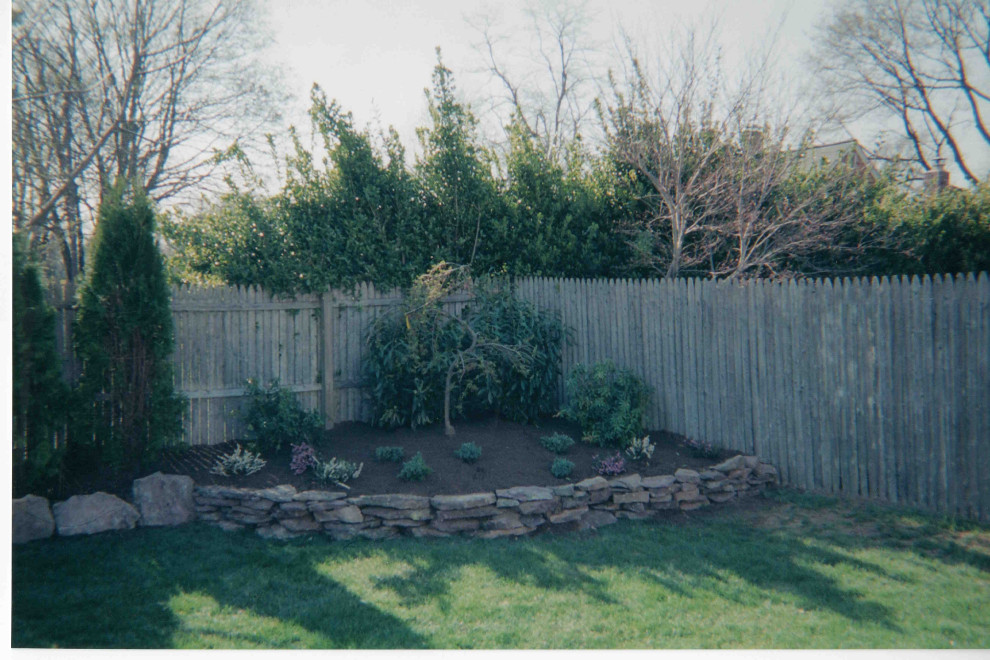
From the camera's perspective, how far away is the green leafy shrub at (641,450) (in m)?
6.04

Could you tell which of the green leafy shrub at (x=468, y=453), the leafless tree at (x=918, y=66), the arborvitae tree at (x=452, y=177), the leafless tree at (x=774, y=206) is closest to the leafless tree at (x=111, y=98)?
the arborvitae tree at (x=452, y=177)

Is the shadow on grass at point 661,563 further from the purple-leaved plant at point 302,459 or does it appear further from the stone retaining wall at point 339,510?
the purple-leaved plant at point 302,459

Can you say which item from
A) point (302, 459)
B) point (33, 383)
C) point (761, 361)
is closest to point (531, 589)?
point (302, 459)

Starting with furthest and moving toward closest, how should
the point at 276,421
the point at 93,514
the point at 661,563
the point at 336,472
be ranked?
the point at 276,421
the point at 336,472
the point at 93,514
the point at 661,563

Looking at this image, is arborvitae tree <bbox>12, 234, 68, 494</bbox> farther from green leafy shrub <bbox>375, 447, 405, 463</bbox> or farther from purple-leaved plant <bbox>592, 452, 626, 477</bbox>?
purple-leaved plant <bbox>592, 452, 626, 477</bbox>

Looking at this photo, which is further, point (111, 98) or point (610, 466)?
point (111, 98)

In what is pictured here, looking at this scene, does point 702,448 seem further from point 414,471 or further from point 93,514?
point 93,514

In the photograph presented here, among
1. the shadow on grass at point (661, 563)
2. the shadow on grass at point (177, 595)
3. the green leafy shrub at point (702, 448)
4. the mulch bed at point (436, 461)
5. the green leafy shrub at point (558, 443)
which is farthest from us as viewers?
the green leafy shrub at point (558, 443)

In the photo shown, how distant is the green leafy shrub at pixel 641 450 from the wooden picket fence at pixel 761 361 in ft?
2.47

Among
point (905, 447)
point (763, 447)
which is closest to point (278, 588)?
point (763, 447)

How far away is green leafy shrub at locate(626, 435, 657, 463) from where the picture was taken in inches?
238

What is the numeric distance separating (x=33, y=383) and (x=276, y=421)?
76.8 inches

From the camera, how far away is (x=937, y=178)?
1145 centimetres

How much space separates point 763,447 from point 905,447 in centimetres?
120
